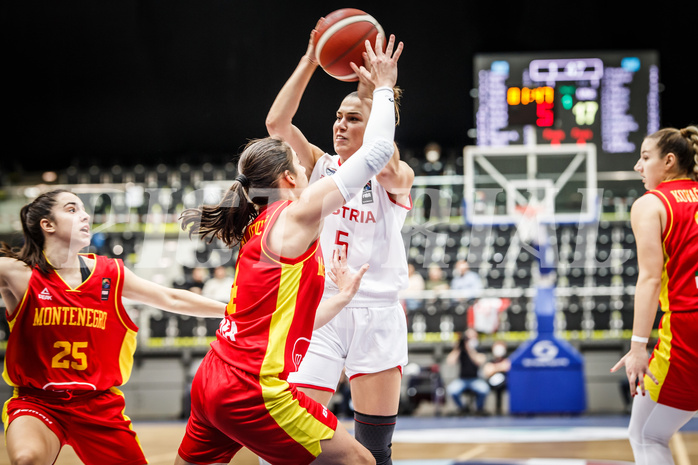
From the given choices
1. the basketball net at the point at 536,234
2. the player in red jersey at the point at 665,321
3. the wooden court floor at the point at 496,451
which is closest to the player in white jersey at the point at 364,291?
the player in red jersey at the point at 665,321

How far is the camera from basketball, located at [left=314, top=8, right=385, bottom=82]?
10.4ft

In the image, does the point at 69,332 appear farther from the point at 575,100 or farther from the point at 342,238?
the point at 575,100

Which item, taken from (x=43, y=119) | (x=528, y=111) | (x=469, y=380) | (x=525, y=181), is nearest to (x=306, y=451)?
(x=469, y=380)

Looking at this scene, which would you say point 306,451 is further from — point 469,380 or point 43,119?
point 43,119

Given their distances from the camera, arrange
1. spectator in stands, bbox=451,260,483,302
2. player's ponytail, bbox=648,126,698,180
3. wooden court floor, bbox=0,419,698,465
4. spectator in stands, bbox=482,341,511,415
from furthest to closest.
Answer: spectator in stands, bbox=451,260,483,302, spectator in stands, bbox=482,341,511,415, wooden court floor, bbox=0,419,698,465, player's ponytail, bbox=648,126,698,180

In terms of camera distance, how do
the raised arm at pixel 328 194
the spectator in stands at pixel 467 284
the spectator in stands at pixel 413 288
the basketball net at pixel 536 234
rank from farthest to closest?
the spectator in stands at pixel 467 284 < the spectator in stands at pixel 413 288 < the basketball net at pixel 536 234 < the raised arm at pixel 328 194

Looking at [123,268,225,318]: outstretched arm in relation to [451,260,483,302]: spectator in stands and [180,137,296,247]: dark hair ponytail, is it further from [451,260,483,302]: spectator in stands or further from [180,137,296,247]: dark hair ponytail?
[451,260,483,302]: spectator in stands

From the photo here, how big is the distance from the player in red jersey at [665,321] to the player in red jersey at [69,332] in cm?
184

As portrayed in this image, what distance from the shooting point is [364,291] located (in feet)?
10.8

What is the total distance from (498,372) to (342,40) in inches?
277

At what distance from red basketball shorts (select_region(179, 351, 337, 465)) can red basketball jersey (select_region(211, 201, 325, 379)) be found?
0.05 meters

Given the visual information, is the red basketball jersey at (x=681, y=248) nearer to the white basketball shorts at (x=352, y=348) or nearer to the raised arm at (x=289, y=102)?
the white basketball shorts at (x=352, y=348)

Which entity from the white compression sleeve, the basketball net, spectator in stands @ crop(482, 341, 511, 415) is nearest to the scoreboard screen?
the basketball net

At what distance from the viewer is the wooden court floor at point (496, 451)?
544 centimetres
